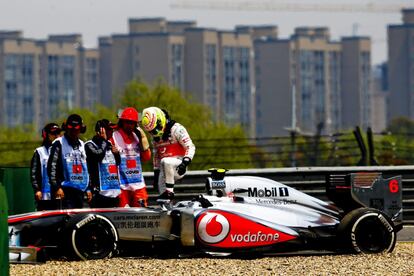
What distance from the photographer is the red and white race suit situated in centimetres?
1612

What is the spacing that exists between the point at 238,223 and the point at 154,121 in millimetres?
1820

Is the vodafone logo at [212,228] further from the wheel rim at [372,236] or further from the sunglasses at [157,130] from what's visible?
the sunglasses at [157,130]

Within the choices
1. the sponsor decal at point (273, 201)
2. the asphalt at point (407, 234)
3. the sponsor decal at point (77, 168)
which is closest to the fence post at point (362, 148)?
the asphalt at point (407, 234)

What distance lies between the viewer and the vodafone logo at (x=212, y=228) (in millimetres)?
14969

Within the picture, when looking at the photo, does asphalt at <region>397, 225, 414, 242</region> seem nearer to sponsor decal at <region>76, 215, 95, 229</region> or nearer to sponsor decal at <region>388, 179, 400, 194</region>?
sponsor decal at <region>388, 179, 400, 194</region>

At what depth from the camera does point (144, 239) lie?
15.1m

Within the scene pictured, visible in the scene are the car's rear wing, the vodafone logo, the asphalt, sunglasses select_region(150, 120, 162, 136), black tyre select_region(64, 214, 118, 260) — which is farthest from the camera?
the asphalt

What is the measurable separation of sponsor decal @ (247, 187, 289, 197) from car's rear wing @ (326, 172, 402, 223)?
23.2 inches

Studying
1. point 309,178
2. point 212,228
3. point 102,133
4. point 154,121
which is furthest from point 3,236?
point 309,178

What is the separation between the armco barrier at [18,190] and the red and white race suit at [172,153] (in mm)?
2552

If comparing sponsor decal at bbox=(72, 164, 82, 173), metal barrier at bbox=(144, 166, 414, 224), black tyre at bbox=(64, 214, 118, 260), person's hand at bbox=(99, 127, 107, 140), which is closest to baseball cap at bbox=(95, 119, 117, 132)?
person's hand at bbox=(99, 127, 107, 140)

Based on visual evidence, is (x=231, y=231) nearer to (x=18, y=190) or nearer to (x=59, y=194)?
(x=59, y=194)

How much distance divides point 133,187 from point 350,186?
8.07 feet

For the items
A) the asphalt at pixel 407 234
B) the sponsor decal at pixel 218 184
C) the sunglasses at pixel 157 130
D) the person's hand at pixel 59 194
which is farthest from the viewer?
the asphalt at pixel 407 234
